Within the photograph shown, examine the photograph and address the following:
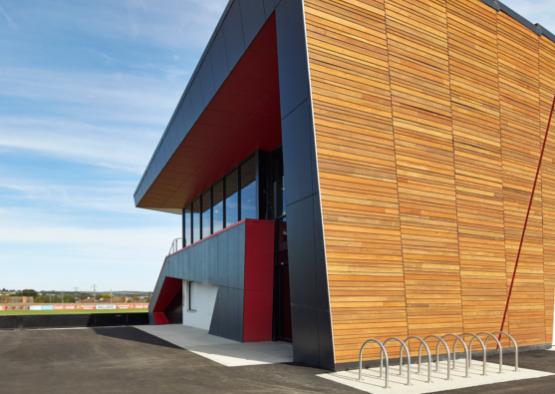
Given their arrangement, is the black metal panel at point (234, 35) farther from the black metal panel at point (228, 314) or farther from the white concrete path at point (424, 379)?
the white concrete path at point (424, 379)

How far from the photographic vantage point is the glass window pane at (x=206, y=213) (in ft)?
91.5

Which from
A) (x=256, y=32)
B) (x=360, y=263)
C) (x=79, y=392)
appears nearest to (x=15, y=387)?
(x=79, y=392)

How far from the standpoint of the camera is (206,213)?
93.9 feet

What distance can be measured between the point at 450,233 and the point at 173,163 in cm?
1392

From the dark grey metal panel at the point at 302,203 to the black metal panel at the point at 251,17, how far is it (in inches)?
32.2

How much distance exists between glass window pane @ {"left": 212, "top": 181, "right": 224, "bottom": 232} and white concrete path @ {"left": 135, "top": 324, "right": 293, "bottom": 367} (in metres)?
8.51

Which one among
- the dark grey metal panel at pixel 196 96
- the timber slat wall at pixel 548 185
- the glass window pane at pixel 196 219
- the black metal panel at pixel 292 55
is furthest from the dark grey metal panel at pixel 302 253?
the glass window pane at pixel 196 219

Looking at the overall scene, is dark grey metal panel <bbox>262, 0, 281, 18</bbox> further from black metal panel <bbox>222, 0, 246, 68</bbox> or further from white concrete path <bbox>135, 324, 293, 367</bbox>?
white concrete path <bbox>135, 324, 293, 367</bbox>

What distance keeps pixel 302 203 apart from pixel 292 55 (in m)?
3.17

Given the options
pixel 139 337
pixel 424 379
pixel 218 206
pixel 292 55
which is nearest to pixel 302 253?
pixel 424 379

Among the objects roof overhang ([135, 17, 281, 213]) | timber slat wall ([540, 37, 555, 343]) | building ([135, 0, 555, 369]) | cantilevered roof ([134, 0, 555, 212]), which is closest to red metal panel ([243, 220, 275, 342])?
building ([135, 0, 555, 369])

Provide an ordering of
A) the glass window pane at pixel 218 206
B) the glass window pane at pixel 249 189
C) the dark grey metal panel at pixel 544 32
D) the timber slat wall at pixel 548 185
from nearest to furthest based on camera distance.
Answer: the timber slat wall at pixel 548 185 < the dark grey metal panel at pixel 544 32 < the glass window pane at pixel 249 189 < the glass window pane at pixel 218 206

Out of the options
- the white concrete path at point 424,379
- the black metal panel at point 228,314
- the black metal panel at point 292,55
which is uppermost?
the black metal panel at point 292,55

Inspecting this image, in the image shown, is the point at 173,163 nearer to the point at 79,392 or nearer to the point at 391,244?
the point at 391,244
